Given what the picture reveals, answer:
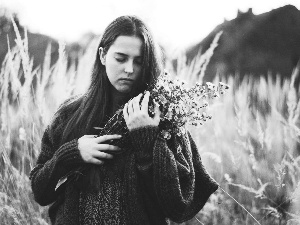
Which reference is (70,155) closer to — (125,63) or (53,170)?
(53,170)

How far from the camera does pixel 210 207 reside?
89.7 inches

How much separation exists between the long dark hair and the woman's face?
22 mm

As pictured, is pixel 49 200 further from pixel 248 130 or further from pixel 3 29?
pixel 3 29

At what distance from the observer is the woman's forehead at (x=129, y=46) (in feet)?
5.29

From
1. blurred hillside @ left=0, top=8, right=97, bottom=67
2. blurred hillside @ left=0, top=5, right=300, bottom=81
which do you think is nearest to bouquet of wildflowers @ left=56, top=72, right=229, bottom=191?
blurred hillside @ left=0, top=5, right=300, bottom=81

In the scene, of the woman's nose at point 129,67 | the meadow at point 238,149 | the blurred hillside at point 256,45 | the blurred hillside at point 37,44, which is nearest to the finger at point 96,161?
the woman's nose at point 129,67

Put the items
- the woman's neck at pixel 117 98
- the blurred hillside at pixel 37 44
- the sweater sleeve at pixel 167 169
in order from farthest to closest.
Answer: the blurred hillside at pixel 37 44 < the woman's neck at pixel 117 98 < the sweater sleeve at pixel 167 169

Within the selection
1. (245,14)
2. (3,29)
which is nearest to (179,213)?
(245,14)

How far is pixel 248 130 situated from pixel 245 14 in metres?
0.66

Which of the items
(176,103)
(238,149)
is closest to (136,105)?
(176,103)

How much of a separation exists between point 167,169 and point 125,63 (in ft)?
1.38

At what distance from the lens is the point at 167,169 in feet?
4.73

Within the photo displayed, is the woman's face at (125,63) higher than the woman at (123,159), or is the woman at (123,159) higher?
the woman's face at (125,63)

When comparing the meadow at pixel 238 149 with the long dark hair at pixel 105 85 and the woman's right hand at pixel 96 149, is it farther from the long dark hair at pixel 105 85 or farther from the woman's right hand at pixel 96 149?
the woman's right hand at pixel 96 149
